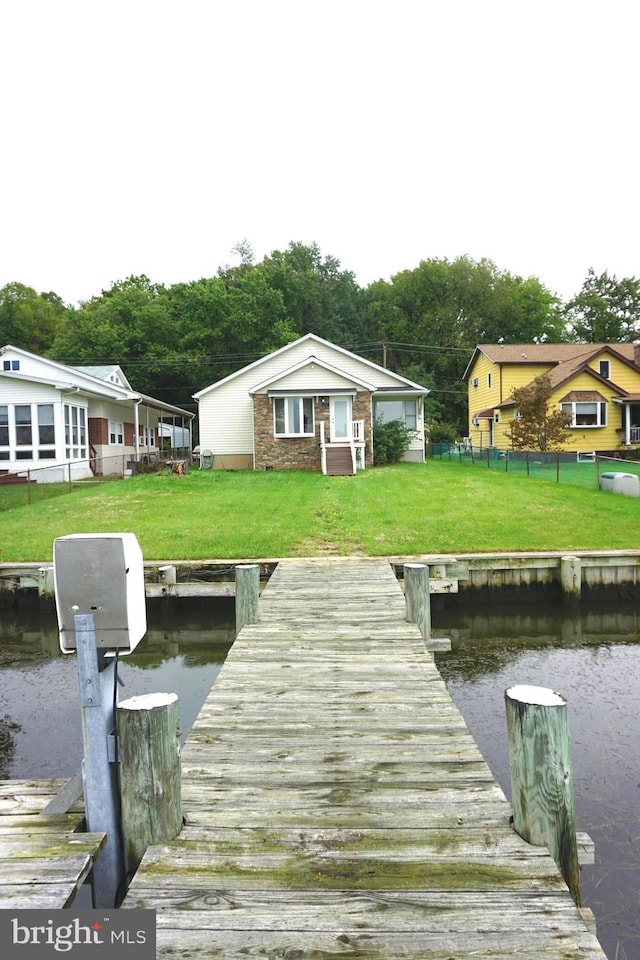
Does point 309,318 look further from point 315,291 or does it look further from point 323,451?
point 323,451

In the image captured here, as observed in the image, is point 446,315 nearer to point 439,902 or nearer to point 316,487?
point 316,487

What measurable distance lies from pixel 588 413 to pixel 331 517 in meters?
23.7

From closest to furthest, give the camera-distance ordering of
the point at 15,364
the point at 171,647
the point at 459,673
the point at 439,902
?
the point at 439,902, the point at 459,673, the point at 171,647, the point at 15,364

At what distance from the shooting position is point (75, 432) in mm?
24891

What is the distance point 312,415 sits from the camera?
25.6 metres

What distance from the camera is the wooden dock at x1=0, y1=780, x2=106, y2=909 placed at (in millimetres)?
2596

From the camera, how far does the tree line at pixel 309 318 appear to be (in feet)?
152

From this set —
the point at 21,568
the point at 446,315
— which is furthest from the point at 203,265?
the point at 21,568

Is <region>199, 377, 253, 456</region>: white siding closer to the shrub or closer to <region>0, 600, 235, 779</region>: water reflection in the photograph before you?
the shrub

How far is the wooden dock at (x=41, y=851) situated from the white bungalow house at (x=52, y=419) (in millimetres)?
19549

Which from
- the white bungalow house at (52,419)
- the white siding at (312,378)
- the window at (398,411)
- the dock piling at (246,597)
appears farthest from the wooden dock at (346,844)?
the window at (398,411)

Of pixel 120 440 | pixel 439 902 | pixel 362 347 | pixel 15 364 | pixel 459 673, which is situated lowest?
pixel 459 673

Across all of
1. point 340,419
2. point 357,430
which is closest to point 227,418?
point 340,419

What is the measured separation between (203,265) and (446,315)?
23.0m
